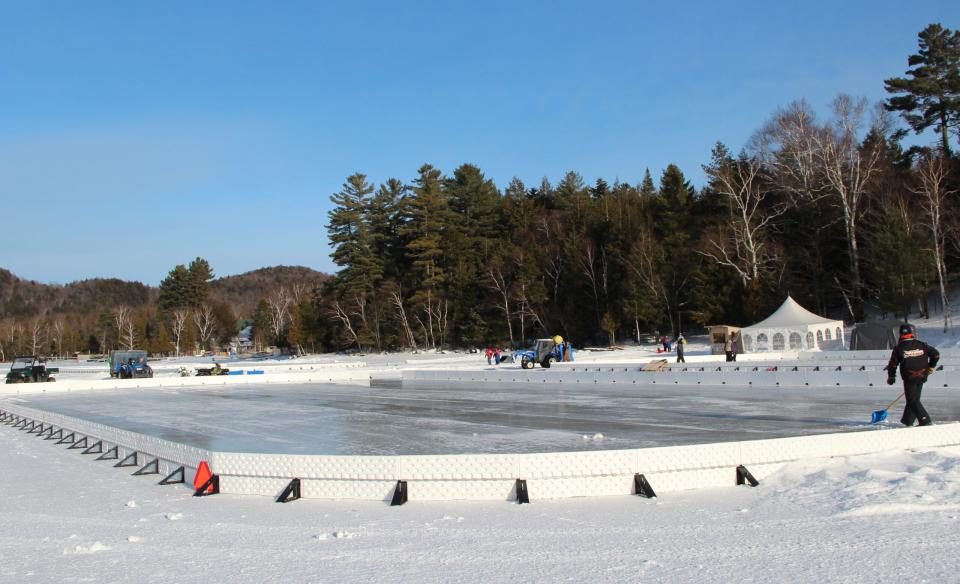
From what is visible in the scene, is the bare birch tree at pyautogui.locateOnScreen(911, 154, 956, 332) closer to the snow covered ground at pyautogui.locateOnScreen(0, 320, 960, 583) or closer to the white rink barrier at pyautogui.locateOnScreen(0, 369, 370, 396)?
the white rink barrier at pyautogui.locateOnScreen(0, 369, 370, 396)

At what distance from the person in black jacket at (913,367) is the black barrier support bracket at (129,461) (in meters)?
11.7

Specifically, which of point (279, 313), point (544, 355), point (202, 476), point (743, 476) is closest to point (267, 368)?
point (544, 355)

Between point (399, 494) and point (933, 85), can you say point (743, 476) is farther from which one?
point (933, 85)

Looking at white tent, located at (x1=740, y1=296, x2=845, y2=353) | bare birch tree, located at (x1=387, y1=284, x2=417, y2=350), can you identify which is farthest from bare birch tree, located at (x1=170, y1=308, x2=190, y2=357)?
white tent, located at (x1=740, y1=296, x2=845, y2=353)

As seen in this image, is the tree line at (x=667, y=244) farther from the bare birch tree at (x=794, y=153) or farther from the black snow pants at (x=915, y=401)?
the black snow pants at (x=915, y=401)

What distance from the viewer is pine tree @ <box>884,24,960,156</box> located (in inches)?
2104

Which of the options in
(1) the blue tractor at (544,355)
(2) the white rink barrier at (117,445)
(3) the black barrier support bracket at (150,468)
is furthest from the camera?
(1) the blue tractor at (544,355)

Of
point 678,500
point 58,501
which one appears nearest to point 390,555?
point 678,500

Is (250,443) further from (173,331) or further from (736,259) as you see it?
(173,331)

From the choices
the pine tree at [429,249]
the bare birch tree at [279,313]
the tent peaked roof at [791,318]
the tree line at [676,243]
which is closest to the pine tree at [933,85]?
the tree line at [676,243]

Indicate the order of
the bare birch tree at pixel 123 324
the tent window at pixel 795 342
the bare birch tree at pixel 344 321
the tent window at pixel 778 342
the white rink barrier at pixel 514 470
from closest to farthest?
1. the white rink barrier at pixel 514 470
2. the tent window at pixel 795 342
3. the tent window at pixel 778 342
4. the bare birch tree at pixel 344 321
5. the bare birch tree at pixel 123 324

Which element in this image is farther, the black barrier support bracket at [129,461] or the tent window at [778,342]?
the tent window at [778,342]

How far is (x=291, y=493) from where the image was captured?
8.86m

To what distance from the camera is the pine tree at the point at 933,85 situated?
5344cm
